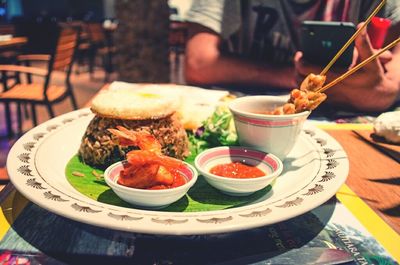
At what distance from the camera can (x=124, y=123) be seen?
4.42ft

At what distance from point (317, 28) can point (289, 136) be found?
0.66 m

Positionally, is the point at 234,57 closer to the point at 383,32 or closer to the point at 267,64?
the point at 267,64

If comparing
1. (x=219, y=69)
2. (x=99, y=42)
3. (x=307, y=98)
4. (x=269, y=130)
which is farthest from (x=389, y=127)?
(x=99, y=42)

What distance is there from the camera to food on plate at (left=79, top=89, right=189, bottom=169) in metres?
1.33

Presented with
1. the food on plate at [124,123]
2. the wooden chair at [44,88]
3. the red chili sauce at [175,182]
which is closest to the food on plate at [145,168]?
the red chili sauce at [175,182]

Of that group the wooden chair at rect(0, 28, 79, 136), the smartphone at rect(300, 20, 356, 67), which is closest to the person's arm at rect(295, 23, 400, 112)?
the smartphone at rect(300, 20, 356, 67)

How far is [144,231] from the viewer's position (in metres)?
0.81

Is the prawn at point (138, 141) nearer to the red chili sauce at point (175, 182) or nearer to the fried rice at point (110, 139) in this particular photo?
the red chili sauce at point (175, 182)

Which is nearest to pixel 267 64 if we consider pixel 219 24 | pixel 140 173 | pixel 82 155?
pixel 219 24

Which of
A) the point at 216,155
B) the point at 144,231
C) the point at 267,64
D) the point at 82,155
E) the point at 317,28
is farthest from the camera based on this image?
the point at 267,64

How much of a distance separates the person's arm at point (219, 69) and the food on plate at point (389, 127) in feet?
3.72

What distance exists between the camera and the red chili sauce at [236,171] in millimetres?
1201

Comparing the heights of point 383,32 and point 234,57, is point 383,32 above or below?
above

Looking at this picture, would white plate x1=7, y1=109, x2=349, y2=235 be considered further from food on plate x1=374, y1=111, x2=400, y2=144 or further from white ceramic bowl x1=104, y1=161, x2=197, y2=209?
food on plate x1=374, y1=111, x2=400, y2=144
